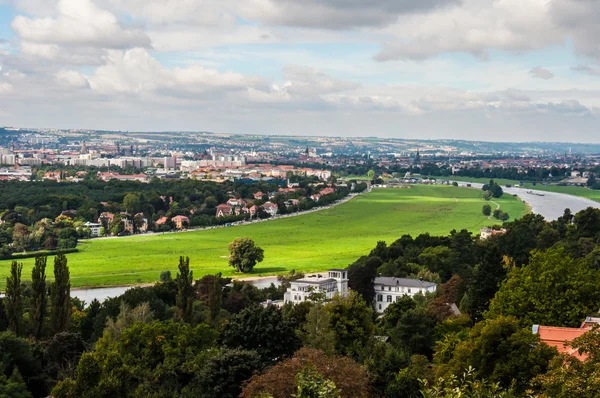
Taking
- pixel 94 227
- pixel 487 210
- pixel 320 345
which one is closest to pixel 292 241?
pixel 94 227

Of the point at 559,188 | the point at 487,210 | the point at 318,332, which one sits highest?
the point at 318,332

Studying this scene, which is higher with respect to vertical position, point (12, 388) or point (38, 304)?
point (12, 388)

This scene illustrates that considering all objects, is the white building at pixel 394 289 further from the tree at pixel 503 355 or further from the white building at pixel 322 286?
the tree at pixel 503 355

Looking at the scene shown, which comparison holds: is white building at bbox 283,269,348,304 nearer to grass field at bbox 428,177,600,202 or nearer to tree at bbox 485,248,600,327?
tree at bbox 485,248,600,327

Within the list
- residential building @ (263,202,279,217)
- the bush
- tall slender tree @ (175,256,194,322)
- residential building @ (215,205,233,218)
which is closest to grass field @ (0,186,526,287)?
the bush

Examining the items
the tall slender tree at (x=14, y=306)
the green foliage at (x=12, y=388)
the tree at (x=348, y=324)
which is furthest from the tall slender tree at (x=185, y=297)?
the green foliage at (x=12, y=388)

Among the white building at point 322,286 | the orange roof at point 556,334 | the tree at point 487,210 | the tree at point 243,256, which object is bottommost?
the tree at point 487,210

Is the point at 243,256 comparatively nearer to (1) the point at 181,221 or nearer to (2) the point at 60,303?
(2) the point at 60,303
